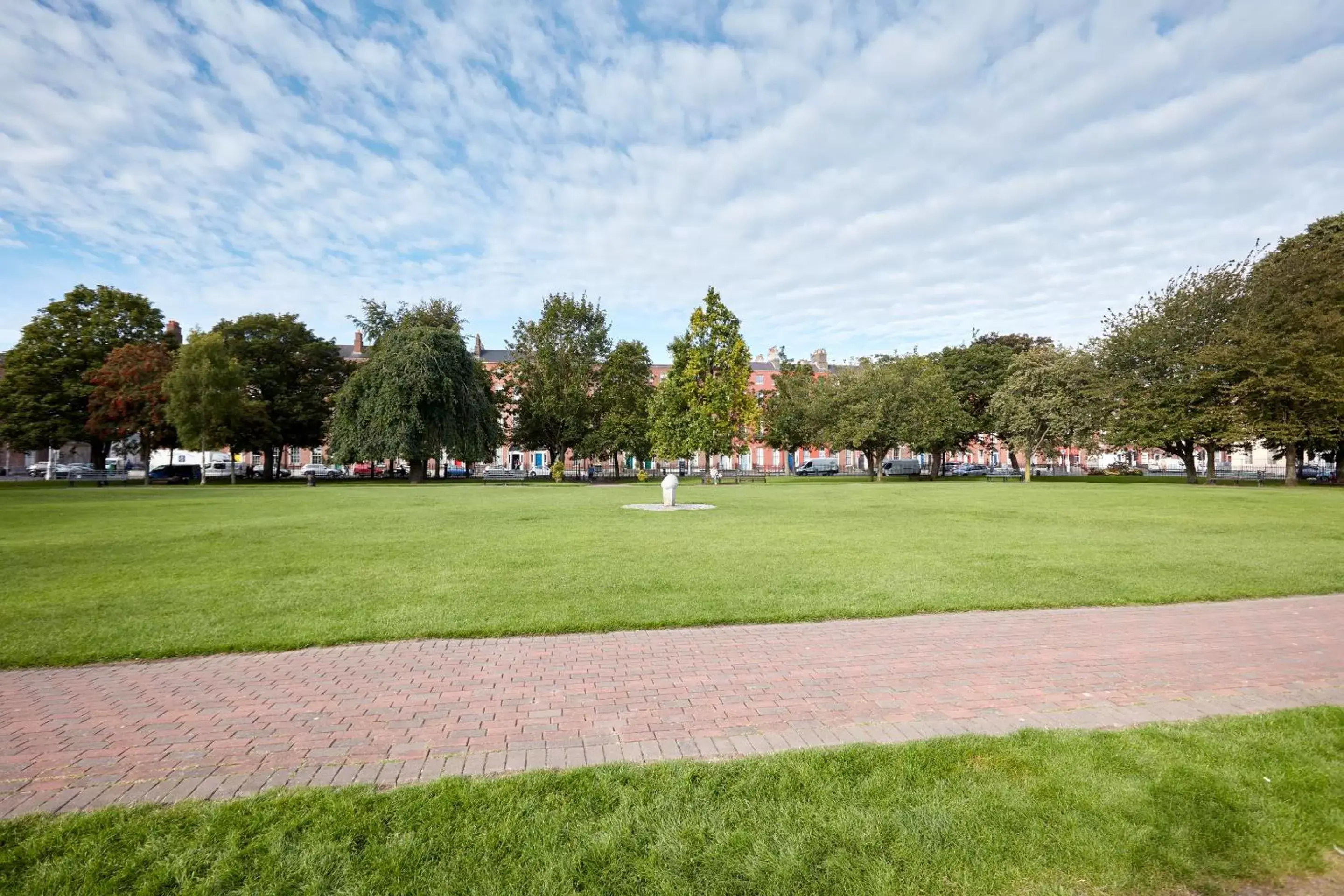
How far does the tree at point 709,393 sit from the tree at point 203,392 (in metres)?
26.5

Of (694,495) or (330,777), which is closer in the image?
(330,777)

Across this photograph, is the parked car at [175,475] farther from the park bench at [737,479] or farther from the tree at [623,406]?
the park bench at [737,479]

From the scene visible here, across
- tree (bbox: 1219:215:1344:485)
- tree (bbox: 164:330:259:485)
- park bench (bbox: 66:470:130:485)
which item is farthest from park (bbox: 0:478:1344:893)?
park bench (bbox: 66:470:130:485)

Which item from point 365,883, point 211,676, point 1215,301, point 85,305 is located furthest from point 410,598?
point 85,305

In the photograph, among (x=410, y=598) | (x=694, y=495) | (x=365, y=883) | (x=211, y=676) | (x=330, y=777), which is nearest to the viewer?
(x=365, y=883)

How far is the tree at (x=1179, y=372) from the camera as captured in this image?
36.9 meters

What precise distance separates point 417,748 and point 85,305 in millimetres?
59691

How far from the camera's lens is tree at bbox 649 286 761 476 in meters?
43.0

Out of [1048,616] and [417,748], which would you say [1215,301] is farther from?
[417,748]

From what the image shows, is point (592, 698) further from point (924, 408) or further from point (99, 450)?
point (99, 450)

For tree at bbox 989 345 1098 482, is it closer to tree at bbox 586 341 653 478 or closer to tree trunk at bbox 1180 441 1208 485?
tree trunk at bbox 1180 441 1208 485

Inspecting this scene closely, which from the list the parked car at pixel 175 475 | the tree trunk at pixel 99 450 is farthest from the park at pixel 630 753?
the parked car at pixel 175 475

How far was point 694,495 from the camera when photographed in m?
30.5

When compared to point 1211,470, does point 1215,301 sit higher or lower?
higher
